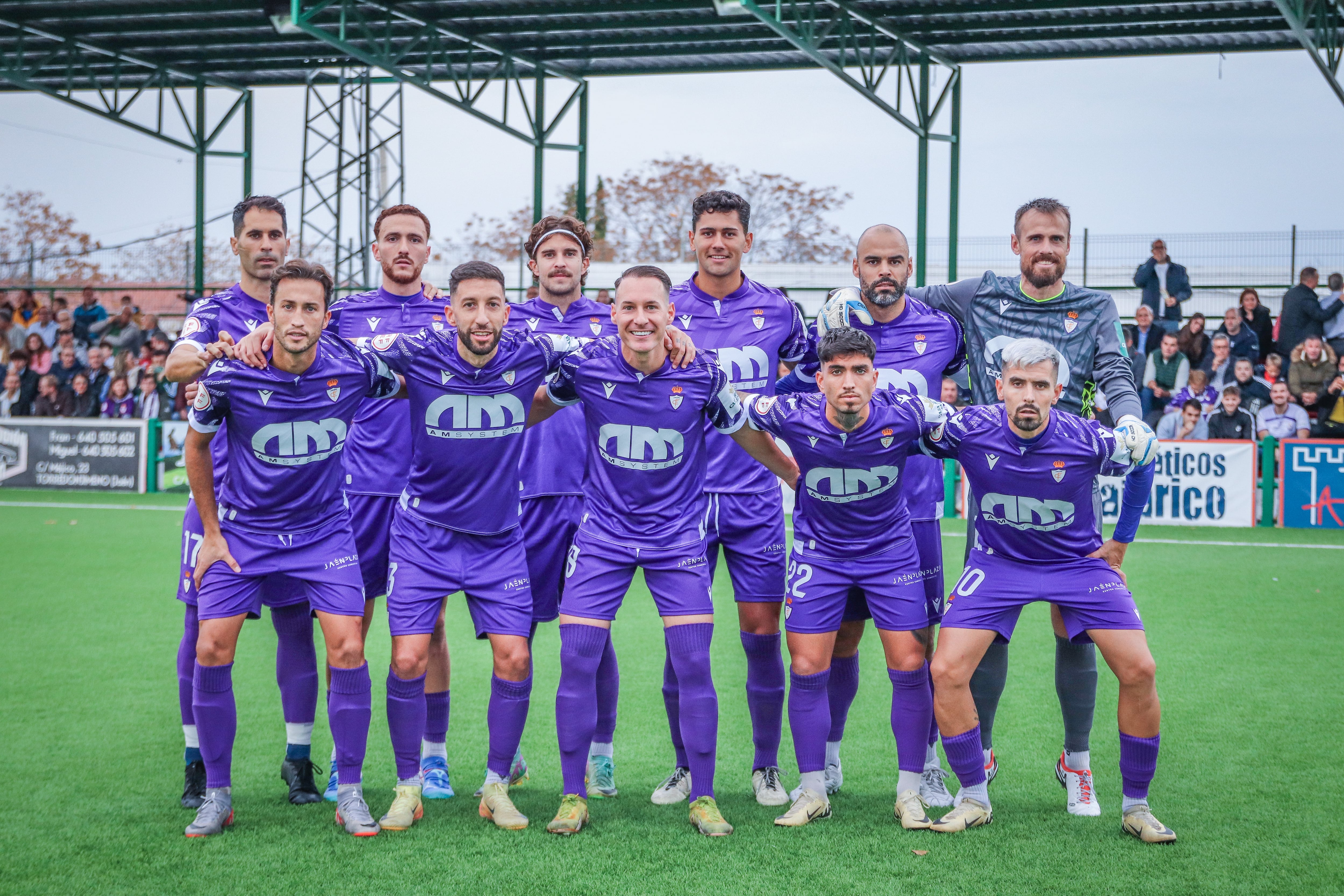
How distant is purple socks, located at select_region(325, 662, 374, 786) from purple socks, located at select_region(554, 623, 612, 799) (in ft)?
2.39

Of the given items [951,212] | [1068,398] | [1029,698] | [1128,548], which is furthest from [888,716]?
[951,212]

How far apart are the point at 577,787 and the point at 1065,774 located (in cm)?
195

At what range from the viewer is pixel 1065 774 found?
4688 millimetres

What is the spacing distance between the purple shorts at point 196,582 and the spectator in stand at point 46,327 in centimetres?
1621

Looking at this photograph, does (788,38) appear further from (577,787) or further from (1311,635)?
(577,787)

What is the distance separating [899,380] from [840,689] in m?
1.34

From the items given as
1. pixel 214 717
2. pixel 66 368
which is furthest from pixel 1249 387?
pixel 66 368

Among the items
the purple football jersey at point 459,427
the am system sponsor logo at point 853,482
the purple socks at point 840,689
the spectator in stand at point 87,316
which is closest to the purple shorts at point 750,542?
the am system sponsor logo at point 853,482

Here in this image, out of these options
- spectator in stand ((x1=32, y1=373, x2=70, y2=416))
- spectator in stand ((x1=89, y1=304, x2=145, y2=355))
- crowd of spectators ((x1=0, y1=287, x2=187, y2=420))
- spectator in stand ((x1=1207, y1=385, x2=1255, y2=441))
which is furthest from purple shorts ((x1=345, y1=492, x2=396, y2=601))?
spectator in stand ((x1=89, y1=304, x2=145, y2=355))

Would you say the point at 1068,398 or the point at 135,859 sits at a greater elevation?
the point at 1068,398

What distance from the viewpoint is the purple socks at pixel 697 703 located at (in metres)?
4.40

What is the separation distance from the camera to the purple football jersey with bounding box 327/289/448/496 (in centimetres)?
510

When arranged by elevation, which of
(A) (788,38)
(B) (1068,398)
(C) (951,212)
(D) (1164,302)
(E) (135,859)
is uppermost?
(A) (788,38)

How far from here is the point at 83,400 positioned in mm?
17891
